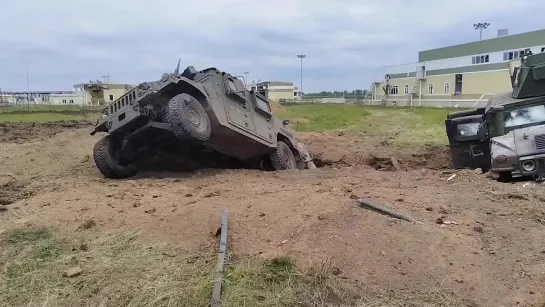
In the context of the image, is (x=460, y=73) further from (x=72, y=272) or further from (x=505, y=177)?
(x=72, y=272)

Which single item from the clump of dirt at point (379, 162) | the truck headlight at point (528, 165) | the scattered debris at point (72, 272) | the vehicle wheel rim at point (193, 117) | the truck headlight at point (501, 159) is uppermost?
the vehicle wheel rim at point (193, 117)

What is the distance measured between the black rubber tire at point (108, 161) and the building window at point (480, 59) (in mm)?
41741

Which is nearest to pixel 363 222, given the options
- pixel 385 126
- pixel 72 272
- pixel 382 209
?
pixel 382 209

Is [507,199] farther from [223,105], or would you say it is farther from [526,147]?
[223,105]

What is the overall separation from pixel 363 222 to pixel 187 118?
4.08 metres

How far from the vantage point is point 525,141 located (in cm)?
840

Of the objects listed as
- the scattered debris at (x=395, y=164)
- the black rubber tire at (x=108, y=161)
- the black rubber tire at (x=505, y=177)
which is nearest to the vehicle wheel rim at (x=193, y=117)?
the black rubber tire at (x=108, y=161)

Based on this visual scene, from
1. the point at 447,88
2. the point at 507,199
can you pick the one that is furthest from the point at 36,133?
the point at 447,88

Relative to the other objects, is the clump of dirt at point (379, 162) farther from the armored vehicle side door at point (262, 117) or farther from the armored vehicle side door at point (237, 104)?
the armored vehicle side door at point (237, 104)

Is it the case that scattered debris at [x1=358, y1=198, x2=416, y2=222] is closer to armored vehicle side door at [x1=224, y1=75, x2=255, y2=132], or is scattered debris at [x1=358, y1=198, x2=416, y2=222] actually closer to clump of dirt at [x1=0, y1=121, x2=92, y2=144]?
armored vehicle side door at [x1=224, y1=75, x2=255, y2=132]

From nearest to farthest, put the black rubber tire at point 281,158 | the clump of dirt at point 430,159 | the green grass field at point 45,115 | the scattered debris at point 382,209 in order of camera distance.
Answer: the scattered debris at point 382,209 < the black rubber tire at point 281,158 < the clump of dirt at point 430,159 < the green grass field at point 45,115

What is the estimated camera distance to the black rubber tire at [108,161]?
10.7 meters

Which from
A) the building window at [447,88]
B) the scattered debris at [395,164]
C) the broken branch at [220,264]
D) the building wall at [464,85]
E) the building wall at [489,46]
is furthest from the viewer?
the building window at [447,88]

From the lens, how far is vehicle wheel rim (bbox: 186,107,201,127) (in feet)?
31.4
